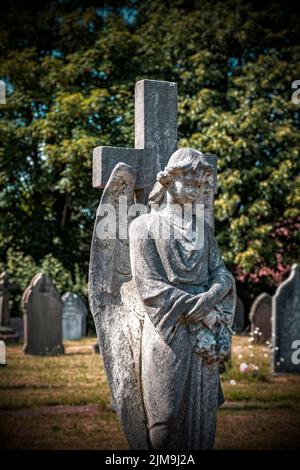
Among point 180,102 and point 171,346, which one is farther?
point 180,102

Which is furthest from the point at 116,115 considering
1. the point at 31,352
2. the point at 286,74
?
the point at 31,352

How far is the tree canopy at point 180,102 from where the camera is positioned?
1659cm

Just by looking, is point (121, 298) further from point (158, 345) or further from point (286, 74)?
point (286, 74)

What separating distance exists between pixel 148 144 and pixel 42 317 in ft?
31.2

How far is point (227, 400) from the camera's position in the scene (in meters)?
9.90

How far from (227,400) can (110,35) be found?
38.8 ft

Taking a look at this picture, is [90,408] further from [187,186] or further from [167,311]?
[187,186]

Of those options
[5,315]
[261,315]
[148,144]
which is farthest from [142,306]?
[5,315]

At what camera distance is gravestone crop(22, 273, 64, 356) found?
14.3 meters

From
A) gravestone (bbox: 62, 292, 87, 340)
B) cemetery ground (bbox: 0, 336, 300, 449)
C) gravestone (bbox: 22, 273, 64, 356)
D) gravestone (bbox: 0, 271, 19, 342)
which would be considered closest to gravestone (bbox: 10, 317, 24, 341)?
gravestone (bbox: 0, 271, 19, 342)

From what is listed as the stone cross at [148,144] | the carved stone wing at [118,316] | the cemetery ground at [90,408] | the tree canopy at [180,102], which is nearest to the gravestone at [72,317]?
the tree canopy at [180,102]

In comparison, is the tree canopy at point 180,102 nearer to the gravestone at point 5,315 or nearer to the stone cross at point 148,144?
the gravestone at point 5,315

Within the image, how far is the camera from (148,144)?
5.56 meters

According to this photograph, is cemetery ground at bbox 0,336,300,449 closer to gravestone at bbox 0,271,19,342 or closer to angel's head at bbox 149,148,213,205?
angel's head at bbox 149,148,213,205
